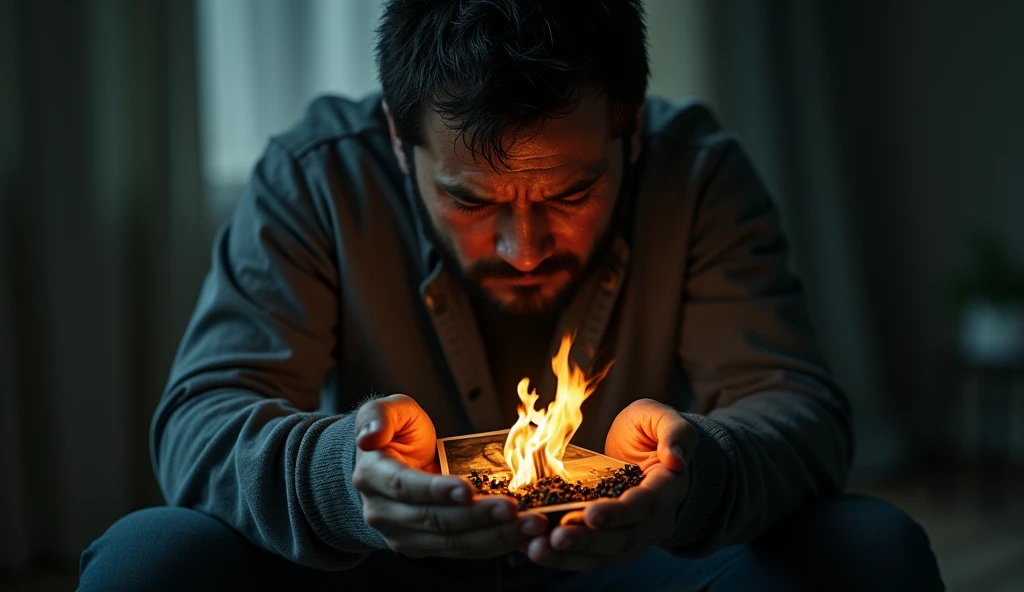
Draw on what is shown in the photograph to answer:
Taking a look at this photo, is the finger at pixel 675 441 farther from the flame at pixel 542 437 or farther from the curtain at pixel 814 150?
the curtain at pixel 814 150

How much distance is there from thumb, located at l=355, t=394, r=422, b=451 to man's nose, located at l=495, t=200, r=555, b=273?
12.7 inches

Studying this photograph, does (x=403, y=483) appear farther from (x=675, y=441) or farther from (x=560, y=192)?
(x=560, y=192)

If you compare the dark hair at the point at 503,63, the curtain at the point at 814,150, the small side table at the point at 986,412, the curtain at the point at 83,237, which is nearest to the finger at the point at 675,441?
the dark hair at the point at 503,63

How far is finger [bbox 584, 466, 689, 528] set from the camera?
37.2 inches

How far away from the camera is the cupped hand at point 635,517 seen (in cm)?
94

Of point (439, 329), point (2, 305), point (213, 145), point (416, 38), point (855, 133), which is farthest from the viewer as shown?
point (855, 133)

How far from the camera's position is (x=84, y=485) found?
2.54 m

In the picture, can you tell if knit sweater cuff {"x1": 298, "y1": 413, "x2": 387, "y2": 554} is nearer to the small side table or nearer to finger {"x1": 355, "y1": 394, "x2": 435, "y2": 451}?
finger {"x1": 355, "y1": 394, "x2": 435, "y2": 451}

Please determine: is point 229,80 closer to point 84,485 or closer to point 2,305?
point 2,305

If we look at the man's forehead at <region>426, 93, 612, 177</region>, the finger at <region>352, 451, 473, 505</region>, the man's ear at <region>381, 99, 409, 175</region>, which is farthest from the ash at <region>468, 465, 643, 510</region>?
the man's ear at <region>381, 99, 409, 175</region>

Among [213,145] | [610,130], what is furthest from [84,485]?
[610,130]

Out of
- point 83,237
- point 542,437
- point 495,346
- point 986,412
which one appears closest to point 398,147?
point 495,346

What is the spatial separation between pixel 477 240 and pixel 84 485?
173 cm

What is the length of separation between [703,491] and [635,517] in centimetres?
24
